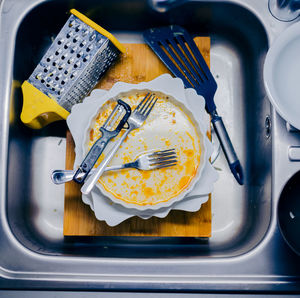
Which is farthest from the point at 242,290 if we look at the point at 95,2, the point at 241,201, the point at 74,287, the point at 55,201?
the point at 95,2

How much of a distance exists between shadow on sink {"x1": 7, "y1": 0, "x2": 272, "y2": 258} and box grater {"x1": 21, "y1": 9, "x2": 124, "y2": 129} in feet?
0.17

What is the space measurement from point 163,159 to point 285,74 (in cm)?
27

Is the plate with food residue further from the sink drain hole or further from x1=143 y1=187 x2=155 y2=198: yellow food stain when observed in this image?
the sink drain hole

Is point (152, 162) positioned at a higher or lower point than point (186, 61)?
lower

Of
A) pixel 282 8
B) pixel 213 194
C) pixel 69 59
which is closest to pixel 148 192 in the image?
pixel 213 194

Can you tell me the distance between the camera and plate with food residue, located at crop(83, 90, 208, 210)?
2.12 ft

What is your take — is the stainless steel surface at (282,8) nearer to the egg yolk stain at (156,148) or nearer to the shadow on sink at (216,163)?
the shadow on sink at (216,163)

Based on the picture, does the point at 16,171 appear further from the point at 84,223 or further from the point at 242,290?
the point at 242,290

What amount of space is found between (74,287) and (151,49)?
50 cm

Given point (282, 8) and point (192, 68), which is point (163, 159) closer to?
point (192, 68)

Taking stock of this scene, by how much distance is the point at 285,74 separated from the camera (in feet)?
2.06

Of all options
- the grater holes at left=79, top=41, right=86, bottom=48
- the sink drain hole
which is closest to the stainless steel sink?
the sink drain hole

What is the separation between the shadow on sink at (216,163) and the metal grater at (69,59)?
69 millimetres

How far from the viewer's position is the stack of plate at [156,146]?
0.65 m
